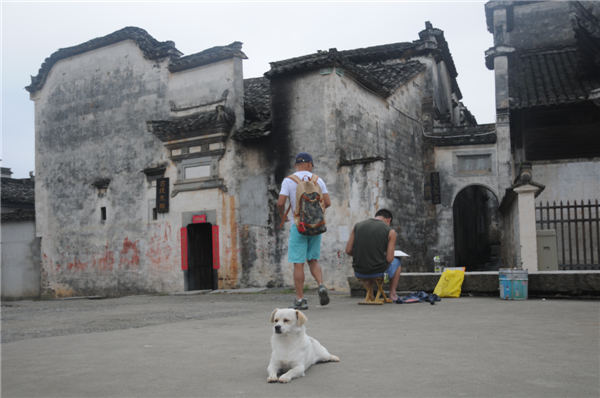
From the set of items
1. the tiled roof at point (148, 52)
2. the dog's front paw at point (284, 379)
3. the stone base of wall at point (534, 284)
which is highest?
the tiled roof at point (148, 52)

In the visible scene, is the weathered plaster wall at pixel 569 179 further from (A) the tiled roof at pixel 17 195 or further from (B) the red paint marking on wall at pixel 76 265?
(A) the tiled roof at pixel 17 195

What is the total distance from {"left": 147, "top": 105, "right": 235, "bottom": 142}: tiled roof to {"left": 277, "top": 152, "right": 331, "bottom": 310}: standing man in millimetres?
7874

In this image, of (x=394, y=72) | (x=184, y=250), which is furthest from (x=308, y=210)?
(x=394, y=72)

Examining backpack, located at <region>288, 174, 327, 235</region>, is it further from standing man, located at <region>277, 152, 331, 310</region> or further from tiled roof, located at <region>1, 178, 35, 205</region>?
tiled roof, located at <region>1, 178, 35, 205</region>

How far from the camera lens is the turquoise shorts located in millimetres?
7105

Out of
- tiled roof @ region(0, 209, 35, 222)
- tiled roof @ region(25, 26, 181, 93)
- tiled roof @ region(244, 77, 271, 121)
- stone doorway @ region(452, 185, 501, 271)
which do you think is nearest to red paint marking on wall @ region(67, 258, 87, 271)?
tiled roof @ region(0, 209, 35, 222)

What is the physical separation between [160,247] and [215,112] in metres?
4.14

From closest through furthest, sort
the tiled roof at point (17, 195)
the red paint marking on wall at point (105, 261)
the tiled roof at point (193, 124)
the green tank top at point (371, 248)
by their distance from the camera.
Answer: the green tank top at point (371, 248) < the tiled roof at point (193, 124) < the red paint marking on wall at point (105, 261) < the tiled roof at point (17, 195)

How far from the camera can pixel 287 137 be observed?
47.8 feet

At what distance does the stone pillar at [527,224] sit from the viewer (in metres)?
11.2

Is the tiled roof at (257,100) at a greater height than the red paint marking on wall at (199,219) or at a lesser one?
greater

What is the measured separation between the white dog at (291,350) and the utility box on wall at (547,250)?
883cm

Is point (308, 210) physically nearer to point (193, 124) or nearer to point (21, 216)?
point (193, 124)

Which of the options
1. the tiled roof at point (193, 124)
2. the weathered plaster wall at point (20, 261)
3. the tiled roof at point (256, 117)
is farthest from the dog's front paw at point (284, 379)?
the weathered plaster wall at point (20, 261)
